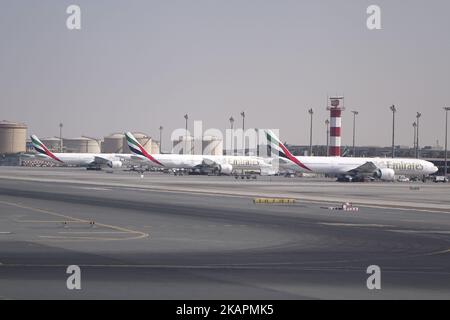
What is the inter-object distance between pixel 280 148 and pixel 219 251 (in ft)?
323

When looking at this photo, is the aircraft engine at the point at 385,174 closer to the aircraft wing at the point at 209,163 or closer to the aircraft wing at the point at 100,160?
the aircraft wing at the point at 209,163

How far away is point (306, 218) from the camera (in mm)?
48000

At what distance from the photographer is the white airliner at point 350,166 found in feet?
412

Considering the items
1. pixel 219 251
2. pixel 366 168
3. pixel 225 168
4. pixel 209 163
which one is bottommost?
pixel 219 251

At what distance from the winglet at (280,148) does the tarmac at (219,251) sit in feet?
226

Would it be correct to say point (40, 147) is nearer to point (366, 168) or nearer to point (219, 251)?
point (366, 168)

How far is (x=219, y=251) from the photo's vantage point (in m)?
30.5

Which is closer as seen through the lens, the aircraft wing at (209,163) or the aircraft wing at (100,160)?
the aircraft wing at (209,163)

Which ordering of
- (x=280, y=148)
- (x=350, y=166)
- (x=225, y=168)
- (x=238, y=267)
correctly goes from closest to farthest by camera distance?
(x=238, y=267)
(x=350, y=166)
(x=280, y=148)
(x=225, y=168)

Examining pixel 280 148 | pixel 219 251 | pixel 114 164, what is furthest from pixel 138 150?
pixel 219 251

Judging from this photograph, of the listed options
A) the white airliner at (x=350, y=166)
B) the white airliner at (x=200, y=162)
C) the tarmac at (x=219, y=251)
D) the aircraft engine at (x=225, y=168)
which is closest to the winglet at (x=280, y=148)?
the white airliner at (x=350, y=166)
